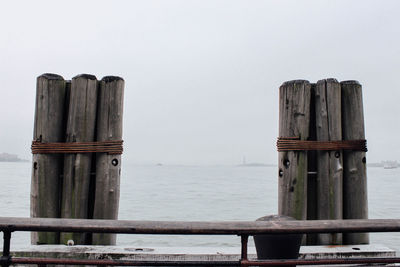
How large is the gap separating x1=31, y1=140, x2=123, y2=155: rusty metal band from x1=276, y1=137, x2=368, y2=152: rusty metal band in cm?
196

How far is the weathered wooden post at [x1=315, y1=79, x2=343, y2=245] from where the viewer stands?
13.4 ft

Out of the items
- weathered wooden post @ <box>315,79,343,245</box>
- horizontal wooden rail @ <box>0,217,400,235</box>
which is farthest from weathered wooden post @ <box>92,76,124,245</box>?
weathered wooden post @ <box>315,79,343,245</box>

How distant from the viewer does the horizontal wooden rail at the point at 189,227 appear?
85.6 inches

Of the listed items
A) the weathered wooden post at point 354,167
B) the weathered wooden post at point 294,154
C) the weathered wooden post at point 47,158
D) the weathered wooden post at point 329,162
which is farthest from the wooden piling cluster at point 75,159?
the weathered wooden post at point 354,167

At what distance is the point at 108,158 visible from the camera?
3.98m

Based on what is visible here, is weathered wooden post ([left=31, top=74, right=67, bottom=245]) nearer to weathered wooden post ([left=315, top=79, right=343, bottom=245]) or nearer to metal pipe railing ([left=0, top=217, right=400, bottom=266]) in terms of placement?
metal pipe railing ([left=0, top=217, right=400, bottom=266])

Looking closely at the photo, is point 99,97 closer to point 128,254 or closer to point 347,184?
point 128,254

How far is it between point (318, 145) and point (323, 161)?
197mm

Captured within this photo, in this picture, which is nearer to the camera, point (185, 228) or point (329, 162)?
point (185, 228)

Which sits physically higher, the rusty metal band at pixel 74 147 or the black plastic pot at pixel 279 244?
the rusty metal band at pixel 74 147

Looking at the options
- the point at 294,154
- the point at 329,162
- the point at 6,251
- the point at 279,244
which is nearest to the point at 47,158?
the point at 6,251

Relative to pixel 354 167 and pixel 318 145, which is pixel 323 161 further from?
pixel 354 167

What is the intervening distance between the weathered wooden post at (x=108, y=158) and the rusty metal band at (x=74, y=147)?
0.06 m

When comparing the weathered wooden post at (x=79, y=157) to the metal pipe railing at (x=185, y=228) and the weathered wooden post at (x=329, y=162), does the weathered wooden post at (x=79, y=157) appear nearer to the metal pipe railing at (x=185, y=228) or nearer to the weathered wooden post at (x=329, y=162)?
the metal pipe railing at (x=185, y=228)
